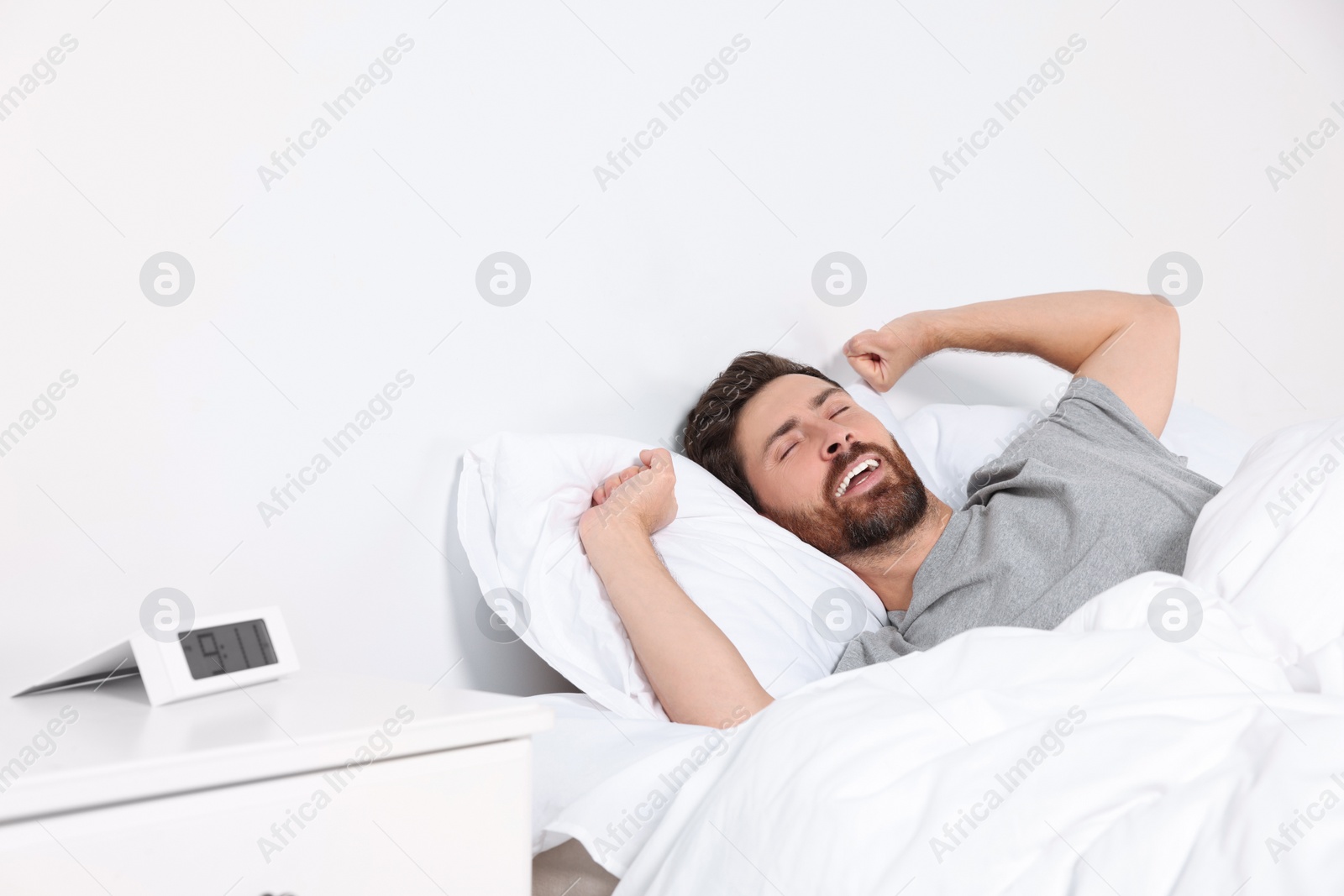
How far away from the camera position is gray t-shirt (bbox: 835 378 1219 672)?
1.14 m

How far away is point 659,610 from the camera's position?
105cm

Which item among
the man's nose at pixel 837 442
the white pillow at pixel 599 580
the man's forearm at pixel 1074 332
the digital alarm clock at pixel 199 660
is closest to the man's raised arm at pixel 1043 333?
the man's forearm at pixel 1074 332

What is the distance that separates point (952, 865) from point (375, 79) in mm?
1009

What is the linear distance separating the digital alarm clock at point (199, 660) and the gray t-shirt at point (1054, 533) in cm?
67

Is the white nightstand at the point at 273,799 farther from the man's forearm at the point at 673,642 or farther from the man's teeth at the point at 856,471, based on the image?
the man's teeth at the point at 856,471

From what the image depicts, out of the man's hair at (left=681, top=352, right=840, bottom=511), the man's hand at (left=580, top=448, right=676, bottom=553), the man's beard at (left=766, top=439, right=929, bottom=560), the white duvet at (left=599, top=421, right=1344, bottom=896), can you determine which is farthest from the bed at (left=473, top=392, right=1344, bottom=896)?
the man's hair at (left=681, top=352, right=840, bottom=511)

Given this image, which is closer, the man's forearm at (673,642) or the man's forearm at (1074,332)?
the man's forearm at (673,642)

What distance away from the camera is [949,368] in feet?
5.75

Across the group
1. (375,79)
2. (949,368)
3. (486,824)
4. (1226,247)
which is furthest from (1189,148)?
(486,824)

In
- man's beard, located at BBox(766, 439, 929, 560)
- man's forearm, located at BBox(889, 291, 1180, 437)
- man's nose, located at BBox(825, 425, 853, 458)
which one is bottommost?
man's beard, located at BBox(766, 439, 929, 560)

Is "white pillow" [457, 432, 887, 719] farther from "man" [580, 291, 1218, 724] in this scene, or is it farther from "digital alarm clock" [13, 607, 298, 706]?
"digital alarm clock" [13, 607, 298, 706]

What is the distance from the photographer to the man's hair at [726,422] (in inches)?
55.4

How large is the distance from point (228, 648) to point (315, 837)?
0.71 ft

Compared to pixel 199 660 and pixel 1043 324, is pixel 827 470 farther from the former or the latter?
pixel 199 660
